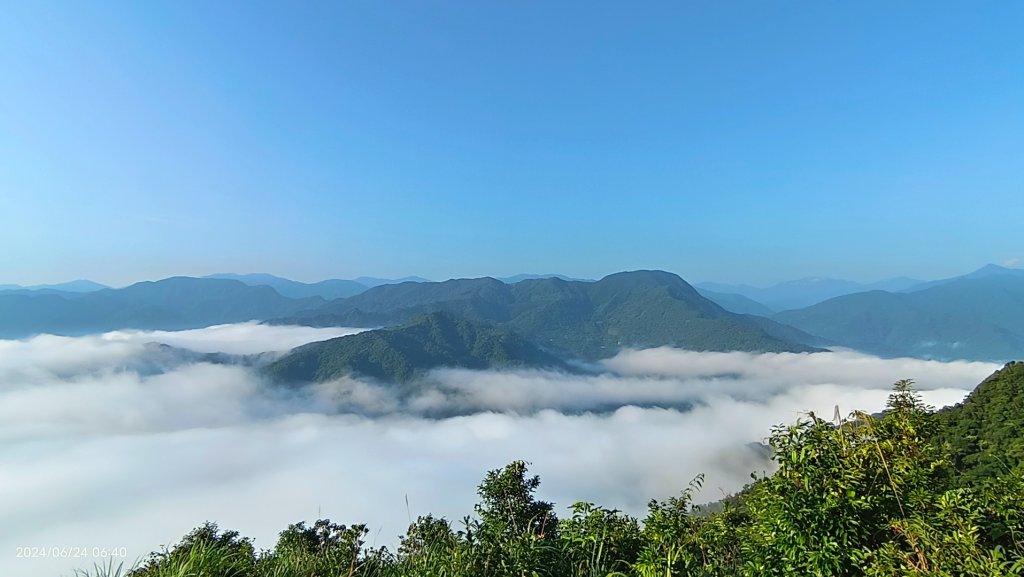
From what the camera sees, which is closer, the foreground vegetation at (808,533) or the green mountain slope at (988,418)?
the foreground vegetation at (808,533)

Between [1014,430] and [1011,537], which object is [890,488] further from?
[1014,430]

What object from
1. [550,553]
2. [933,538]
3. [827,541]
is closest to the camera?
[933,538]

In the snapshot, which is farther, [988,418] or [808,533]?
[988,418]

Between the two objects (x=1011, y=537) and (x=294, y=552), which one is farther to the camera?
(x=294, y=552)

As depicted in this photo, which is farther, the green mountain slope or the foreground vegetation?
the green mountain slope

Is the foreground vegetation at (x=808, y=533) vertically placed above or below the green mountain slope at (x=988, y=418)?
above

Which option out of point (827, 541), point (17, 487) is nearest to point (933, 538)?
point (827, 541)

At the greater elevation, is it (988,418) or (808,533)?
(808,533)

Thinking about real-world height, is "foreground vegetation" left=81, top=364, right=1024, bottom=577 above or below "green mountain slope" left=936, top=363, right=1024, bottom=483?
above
